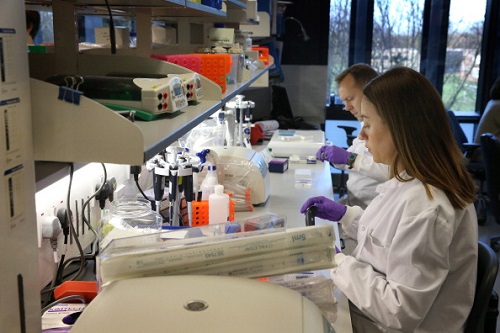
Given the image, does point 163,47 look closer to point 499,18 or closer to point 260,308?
point 260,308

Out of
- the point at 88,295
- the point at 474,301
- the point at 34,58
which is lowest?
the point at 474,301

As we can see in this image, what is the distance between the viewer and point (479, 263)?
1788 mm

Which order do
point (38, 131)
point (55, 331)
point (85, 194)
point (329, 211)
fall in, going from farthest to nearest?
point (329, 211)
point (85, 194)
point (55, 331)
point (38, 131)

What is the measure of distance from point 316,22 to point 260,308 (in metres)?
5.38

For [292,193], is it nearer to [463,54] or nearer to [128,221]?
[128,221]

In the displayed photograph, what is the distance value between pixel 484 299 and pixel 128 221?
1119mm

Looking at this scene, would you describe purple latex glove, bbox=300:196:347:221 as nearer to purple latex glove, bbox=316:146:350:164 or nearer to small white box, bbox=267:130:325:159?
purple latex glove, bbox=316:146:350:164

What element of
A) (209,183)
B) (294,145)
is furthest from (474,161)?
(209,183)

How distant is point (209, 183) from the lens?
2352 mm

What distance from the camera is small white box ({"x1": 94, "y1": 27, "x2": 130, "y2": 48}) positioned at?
2662mm

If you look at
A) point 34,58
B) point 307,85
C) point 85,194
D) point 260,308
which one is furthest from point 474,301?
point 307,85

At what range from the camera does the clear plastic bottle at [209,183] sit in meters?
2.33

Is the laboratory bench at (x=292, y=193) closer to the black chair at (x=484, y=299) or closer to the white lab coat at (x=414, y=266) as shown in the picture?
the white lab coat at (x=414, y=266)

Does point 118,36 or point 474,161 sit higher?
point 118,36
